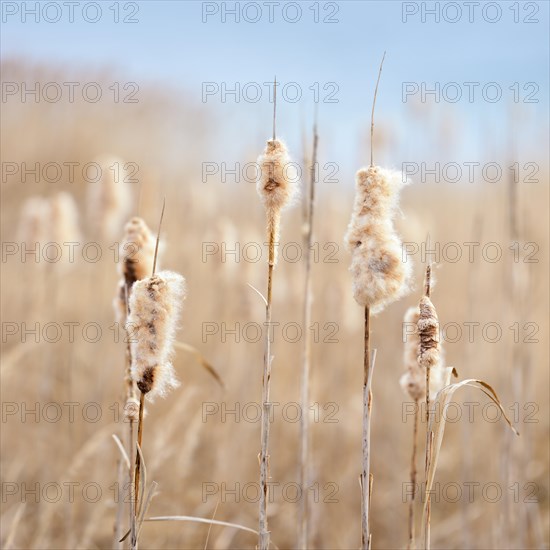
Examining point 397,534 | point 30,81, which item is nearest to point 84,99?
point 30,81

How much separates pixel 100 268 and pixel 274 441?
6.72 feet

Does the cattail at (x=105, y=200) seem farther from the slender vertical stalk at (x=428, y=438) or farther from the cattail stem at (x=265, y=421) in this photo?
the slender vertical stalk at (x=428, y=438)

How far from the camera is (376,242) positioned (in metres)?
0.98

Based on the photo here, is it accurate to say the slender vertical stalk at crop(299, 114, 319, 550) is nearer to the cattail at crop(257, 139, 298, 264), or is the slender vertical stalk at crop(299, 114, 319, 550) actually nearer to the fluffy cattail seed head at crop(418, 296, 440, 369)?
the cattail at crop(257, 139, 298, 264)

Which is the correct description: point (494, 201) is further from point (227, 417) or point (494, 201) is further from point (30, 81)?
point (30, 81)

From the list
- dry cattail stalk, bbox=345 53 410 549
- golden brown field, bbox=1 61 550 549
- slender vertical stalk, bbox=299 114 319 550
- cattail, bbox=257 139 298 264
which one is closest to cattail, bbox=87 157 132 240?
golden brown field, bbox=1 61 550 549

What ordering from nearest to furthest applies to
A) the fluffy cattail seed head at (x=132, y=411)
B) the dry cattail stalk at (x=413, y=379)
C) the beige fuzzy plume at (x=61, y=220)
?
the fluffy cattail seed head at (x=132, y=411) → the dry cattail stalk at (x=413, y=379) → the beige fuzzy plume at (x=61, y=220)

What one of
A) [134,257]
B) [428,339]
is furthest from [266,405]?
[134,257]

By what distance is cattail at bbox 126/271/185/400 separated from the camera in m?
0.94

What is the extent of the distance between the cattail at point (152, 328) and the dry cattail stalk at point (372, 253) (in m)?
0.27

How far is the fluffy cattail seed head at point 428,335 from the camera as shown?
0.97 metres

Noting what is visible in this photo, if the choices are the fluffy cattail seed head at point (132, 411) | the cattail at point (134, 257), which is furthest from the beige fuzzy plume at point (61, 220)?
the fluffy cattail seed head at point (132, 411)

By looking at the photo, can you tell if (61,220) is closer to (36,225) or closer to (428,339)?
(36,225)

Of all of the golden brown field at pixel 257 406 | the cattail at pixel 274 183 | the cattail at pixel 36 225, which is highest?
the cattail at pixel 36 225
